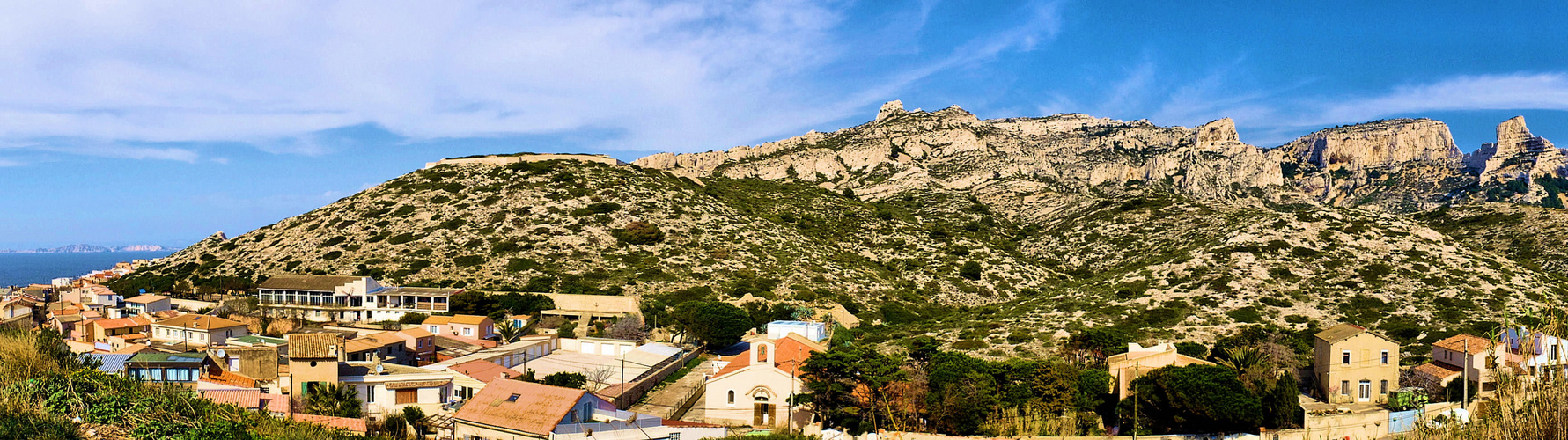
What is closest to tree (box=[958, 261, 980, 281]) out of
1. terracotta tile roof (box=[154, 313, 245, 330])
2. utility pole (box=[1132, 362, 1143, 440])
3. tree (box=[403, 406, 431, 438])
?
utility pole (box=[1132, 362, 1143, 440])

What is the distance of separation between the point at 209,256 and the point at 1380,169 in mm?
196642

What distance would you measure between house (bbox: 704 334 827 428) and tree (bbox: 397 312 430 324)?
1033 inches

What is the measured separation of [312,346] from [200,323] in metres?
19.8

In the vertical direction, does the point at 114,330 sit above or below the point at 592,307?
below

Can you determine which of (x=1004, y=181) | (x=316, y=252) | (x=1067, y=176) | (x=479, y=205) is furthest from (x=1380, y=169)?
(x=316, y=252)

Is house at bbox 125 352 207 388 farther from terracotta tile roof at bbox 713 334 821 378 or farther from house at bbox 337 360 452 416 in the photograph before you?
terracotta tile roof at bbox 713 334 821 378

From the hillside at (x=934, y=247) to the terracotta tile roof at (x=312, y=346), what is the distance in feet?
103

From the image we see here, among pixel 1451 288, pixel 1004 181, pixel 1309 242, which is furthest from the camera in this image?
pixel 1004 181

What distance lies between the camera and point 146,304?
2269 inches

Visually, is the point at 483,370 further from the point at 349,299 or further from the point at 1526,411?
the point at 1526,411

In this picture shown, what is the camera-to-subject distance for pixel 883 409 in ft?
99.8

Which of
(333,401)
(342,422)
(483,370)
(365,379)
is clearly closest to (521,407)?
(342,422)

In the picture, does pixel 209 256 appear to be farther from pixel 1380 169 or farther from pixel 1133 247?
pixel 1380 169

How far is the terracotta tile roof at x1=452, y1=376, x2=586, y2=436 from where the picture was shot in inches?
1034
